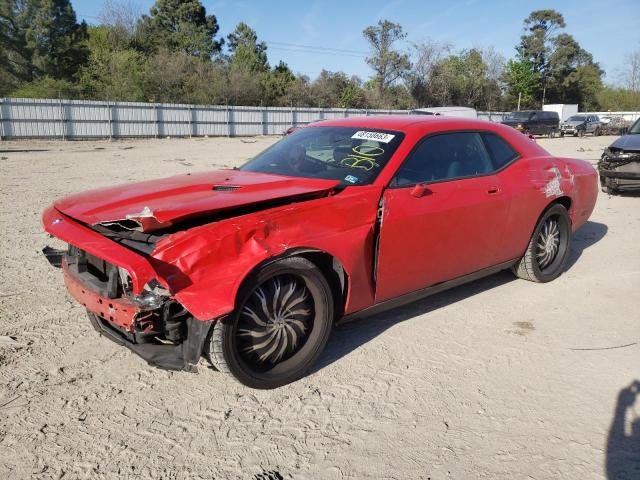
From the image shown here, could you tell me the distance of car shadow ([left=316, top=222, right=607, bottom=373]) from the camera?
3.45 m

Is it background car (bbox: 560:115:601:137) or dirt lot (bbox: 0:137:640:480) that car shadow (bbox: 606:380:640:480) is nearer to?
dirt lot (bbox: 0:137:640:480)

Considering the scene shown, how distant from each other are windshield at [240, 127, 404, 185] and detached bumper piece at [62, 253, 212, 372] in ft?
4.54

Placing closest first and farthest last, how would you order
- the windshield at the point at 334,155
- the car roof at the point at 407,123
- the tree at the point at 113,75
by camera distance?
1. the windshield at the point at 334,155
2. the car roof at the point at 407,123
3. the tree at the point at 113,75

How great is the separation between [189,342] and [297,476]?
0.88 meters

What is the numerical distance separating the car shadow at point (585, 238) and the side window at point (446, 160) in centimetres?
213

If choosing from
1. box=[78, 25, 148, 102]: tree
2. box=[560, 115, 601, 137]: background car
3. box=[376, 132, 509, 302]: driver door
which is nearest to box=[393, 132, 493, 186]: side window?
box=[376, 132, 509, 302]: driver door

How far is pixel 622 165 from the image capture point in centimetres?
951

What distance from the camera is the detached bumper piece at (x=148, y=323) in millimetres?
2551

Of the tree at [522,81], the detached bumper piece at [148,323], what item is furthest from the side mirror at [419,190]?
the tree at [522,81]

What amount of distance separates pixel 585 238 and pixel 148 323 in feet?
20.1

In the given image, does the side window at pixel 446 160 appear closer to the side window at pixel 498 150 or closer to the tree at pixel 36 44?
the side window at pixel 498 150

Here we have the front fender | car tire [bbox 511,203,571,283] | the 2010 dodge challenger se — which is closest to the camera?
the front fender

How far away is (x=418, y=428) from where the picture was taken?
2.63 meters

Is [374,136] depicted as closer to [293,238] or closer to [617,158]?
[293,238]
